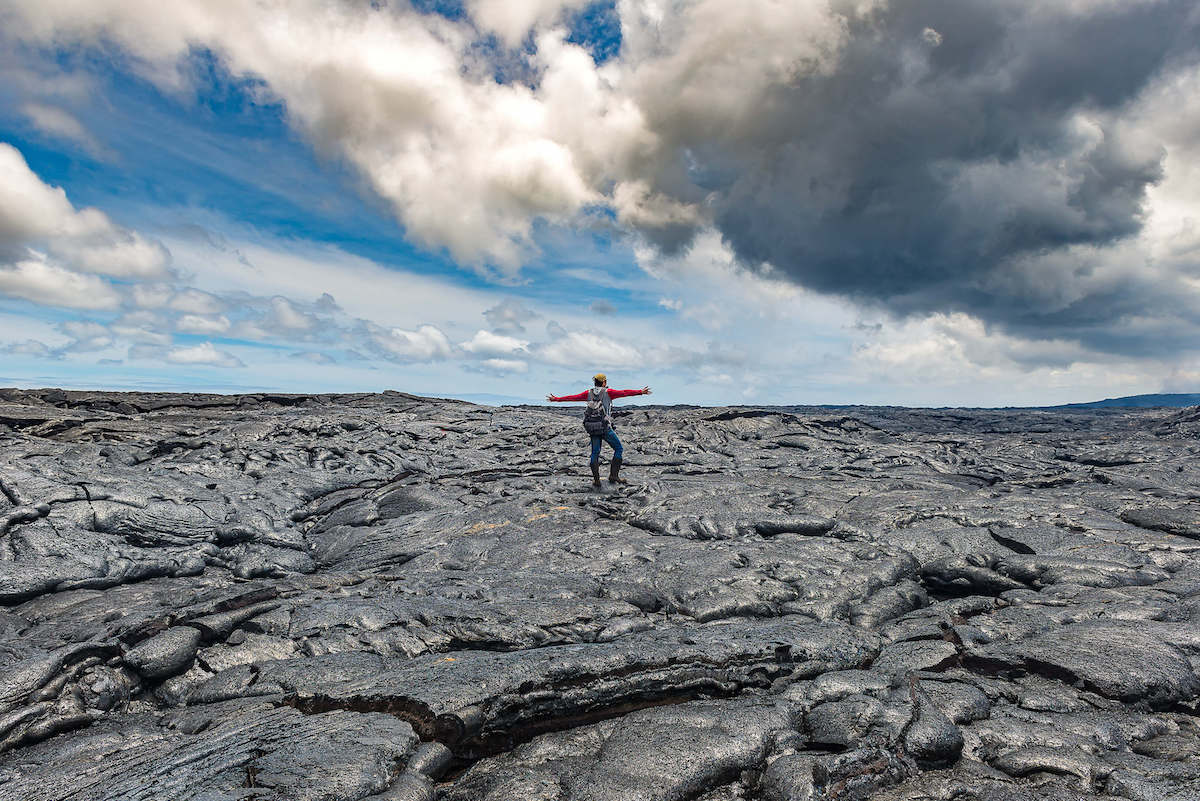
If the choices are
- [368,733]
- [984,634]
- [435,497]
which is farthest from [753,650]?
[435,497]

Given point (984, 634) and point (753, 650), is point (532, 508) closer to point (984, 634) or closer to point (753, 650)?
point (753, 650)

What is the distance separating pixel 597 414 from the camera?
15.0 metres

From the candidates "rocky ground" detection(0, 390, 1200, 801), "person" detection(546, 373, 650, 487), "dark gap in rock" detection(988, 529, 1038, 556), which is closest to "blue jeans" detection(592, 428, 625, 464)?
"person" detection(546, 373, 650, 487)

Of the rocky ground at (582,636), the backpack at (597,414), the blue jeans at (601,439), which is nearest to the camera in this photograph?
the rocky ground at (582,636)

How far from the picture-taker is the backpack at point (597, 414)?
591 inches

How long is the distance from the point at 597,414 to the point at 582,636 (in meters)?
7.81

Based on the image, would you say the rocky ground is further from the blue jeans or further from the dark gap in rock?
the blue jeans

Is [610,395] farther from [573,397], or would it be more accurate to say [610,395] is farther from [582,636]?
[582,636]

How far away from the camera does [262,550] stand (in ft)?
41.5

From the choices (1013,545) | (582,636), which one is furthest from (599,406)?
(1013,545)

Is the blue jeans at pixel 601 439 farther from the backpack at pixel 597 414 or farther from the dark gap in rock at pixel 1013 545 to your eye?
the dark gap in rock at pixel 1013 545

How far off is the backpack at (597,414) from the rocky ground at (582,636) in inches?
73.8

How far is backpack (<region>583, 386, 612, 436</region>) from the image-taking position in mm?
15023

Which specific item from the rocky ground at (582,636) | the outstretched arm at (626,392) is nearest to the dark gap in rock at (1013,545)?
the rocky ground at (582,636)
